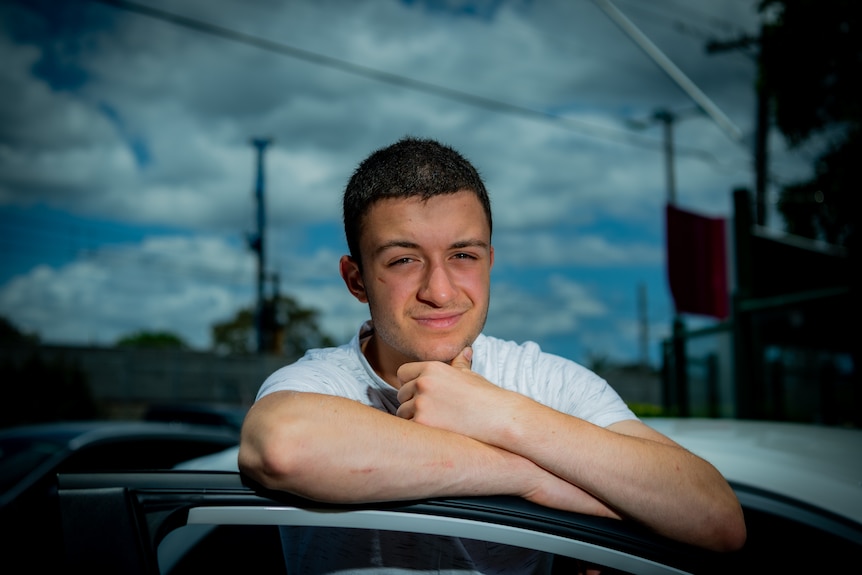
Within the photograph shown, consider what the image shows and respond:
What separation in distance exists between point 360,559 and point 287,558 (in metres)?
0.21

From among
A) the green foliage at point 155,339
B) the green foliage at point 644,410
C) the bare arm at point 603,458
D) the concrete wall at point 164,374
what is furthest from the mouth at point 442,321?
the green foliage at point 155,339

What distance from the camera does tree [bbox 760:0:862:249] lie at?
1236cm

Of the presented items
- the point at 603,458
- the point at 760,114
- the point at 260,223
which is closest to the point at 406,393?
the point at 603,458

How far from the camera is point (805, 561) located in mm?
1974

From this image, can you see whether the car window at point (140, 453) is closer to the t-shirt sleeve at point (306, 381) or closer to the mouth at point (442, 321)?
the t-shirt sleeve at point (306, 381)

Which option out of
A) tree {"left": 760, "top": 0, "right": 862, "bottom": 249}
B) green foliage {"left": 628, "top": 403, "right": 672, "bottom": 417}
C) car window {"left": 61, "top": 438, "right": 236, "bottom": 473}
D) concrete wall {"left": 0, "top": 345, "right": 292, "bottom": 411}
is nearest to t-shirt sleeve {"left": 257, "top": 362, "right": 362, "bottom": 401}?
car window {"left": 61, "top": 438, "right": 236, "bottom": 473}

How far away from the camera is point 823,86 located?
13.4 m

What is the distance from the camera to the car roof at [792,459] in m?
1.74

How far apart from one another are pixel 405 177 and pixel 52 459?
3722 millimetres

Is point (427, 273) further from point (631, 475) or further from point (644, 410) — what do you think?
point (644, 410)

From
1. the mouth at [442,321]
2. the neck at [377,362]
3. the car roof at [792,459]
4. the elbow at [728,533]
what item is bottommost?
the elbow at [728,533]

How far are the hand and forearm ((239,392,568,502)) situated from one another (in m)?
0.04

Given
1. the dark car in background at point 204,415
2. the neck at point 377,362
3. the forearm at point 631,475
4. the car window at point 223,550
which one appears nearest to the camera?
the forearm at point 631,475

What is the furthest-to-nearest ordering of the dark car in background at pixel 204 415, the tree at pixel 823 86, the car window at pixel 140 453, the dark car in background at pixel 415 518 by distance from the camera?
the dark car in background at pixel 204 415
the tree at pixel 823 86
the car window at pixel 140 453
the dark car in background at pixel 415 518
